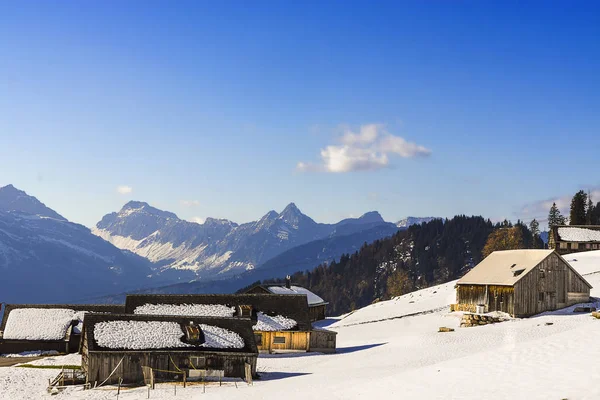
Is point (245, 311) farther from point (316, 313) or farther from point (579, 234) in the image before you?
point (579, 234)

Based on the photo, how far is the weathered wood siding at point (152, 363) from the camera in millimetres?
50531

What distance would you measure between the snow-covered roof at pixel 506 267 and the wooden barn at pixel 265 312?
77.5 ft

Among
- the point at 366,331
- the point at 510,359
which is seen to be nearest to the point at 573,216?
the point at 366,331

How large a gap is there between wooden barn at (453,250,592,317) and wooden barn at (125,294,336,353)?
23059 millimetres

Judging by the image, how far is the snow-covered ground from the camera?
34500 mm

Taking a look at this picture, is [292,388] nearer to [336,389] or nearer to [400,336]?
[336,389]

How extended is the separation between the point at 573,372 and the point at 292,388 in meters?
17.9

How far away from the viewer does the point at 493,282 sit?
7881 cm

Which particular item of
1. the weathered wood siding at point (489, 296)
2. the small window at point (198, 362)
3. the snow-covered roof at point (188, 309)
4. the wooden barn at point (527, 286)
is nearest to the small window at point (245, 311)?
the snow-covered roof at point (188, 309)

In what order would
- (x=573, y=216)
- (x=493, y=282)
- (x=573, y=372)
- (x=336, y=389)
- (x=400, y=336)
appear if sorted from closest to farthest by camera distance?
1. (x=573, y=372)
2. (x=336, y=389)
3. (x=400, y=336)
4. (x=493, y=282)
5. (x=573, y=216)

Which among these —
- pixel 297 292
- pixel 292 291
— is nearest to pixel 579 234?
pixel 297 292

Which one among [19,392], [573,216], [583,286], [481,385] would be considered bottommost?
[19,392]

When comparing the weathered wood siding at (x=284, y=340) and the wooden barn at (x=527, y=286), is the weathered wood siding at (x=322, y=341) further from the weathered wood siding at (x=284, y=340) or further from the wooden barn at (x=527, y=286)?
the wooden barn at (x=527, y=286)

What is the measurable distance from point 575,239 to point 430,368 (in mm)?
93102
